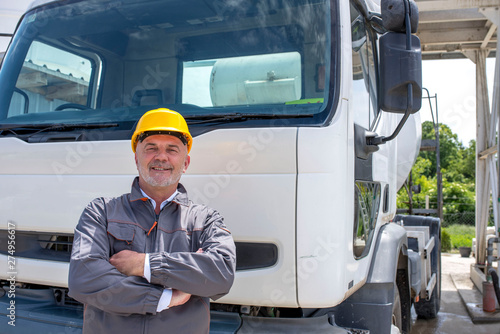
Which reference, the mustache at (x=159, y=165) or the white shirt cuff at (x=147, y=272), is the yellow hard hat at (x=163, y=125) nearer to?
the mustache at (x=159, y=165)

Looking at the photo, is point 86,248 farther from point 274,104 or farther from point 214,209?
point 274,104

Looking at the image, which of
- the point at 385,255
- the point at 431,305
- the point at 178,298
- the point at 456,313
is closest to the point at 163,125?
the point at 178,298

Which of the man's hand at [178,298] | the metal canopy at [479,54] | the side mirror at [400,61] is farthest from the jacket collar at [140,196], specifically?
the metal canopy at [479,54]

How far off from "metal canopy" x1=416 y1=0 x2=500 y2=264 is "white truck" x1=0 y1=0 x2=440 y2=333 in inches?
230

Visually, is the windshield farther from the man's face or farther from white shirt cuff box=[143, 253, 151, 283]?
white shirt cuff box=[143, 253, 151, 283]

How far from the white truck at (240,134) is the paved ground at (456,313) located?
3.25 m

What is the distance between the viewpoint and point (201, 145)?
7.16 feet

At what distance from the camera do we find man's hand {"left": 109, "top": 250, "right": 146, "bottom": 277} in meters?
1.74

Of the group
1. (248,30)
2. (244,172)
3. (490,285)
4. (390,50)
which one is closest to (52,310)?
(244,172)

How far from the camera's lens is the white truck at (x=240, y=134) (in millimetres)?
2066

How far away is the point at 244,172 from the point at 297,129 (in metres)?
0.30

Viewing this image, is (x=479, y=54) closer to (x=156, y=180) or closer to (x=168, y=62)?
(x=168, y=62)

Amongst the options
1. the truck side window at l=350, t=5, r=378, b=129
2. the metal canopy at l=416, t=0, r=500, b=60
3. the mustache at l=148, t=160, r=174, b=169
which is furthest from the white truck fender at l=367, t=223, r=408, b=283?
the metal canopy at l=416, t=0, r=500, b=60

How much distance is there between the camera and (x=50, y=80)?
9.32 ft
